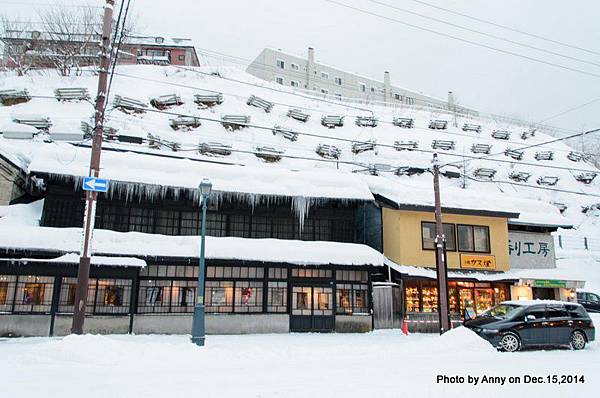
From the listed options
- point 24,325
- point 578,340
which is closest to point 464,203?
point 578,340

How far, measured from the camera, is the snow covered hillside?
111ft

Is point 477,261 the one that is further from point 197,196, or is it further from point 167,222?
point 167,222

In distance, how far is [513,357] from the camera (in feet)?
43.3

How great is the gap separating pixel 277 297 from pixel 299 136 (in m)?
29.2

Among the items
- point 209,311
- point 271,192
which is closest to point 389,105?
point 271,192

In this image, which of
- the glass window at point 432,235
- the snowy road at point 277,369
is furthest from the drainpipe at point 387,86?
the snowy road at point 277,369

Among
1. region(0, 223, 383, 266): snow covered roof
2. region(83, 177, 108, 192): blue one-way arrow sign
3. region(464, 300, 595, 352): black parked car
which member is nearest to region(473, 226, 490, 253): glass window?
region(0, 223, 383, 266): snow covered roof

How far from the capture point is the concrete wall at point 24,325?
1656 centimetres

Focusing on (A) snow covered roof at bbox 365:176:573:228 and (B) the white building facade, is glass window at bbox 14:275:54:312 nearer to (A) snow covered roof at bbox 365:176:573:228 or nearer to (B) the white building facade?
(A) snow covered roof at bbox 365:176:573:228

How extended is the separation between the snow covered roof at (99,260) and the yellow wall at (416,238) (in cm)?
1242

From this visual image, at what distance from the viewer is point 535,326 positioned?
1541cm

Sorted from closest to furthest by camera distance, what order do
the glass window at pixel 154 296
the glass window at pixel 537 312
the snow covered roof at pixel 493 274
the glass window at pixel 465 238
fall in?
the glass window at pixel 537 312
the glass window at pixel 154 296
the snow covered roof at pixel 493 274
the glass window at pixel 465 238

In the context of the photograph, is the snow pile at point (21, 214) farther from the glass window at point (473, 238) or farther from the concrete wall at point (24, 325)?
the glass window at point (473, 238)

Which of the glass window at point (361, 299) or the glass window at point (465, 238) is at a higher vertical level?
the glass window at point (465, 238)
